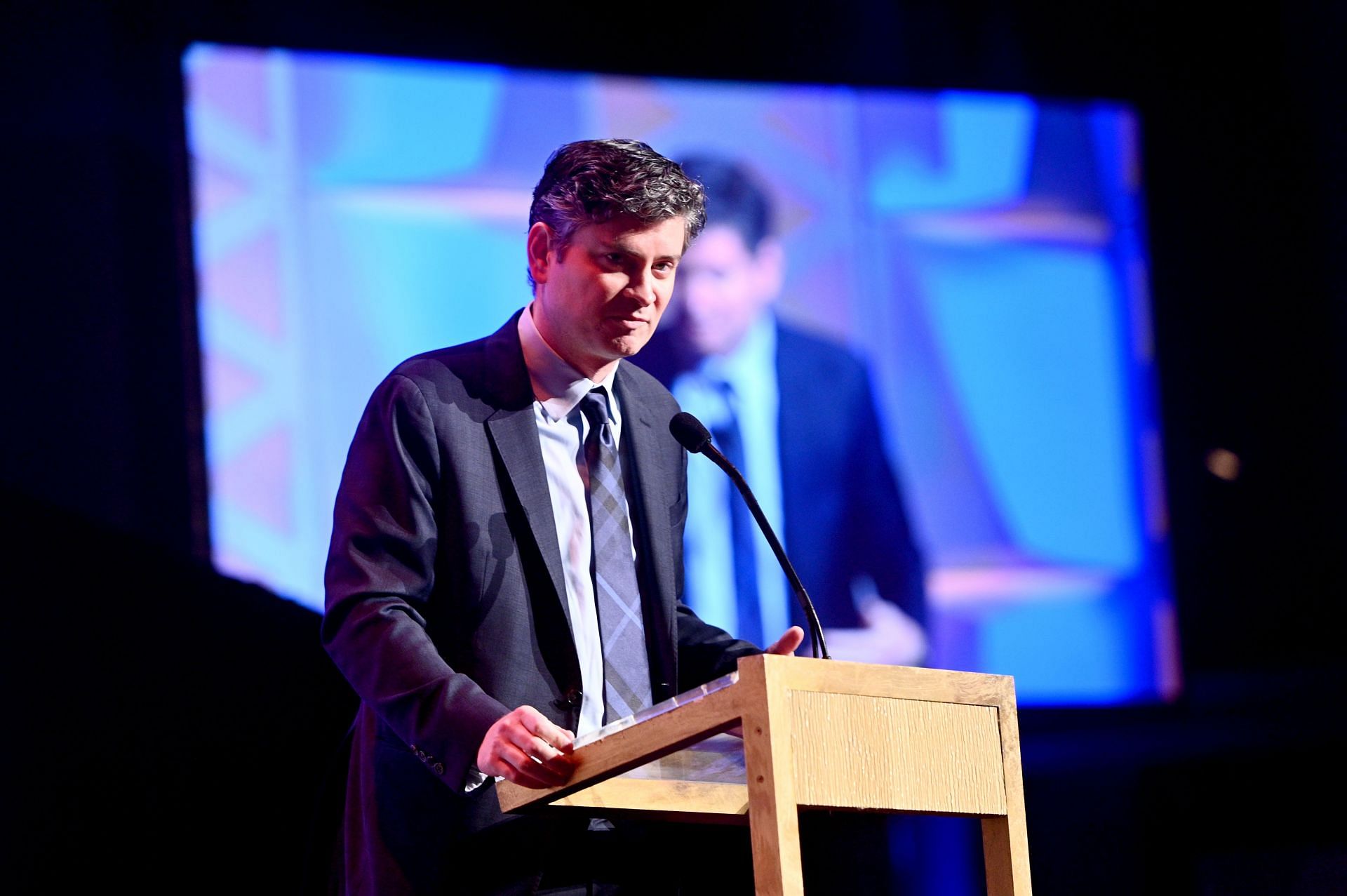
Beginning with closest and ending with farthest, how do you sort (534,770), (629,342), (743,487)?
(534,770), (743,487), (629,342)

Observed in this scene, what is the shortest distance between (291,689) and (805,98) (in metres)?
2.11

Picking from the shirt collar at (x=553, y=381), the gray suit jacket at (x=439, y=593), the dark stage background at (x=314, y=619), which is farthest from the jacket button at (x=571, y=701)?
the dark stage background at (x=314, y=619)

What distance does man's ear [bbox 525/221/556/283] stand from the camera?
2316 millimetres

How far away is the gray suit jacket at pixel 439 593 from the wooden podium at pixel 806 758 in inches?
11.4

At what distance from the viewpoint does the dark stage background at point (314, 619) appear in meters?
3.04

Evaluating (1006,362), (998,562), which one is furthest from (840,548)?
(1006,362)

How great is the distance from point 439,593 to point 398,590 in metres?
0.11

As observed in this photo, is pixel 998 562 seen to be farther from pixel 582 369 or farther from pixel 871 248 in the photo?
pixel 582 369

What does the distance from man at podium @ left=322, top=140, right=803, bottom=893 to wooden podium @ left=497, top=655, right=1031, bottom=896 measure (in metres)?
0.20

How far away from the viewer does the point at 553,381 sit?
233 centimetres

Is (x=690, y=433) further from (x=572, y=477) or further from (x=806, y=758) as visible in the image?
(x=806, y=758)

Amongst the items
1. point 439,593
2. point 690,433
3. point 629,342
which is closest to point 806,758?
point 690,433

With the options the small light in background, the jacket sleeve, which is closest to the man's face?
the jacket sleeve

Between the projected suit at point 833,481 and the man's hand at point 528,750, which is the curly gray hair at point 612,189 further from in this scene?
the projected suit at point 833,481
